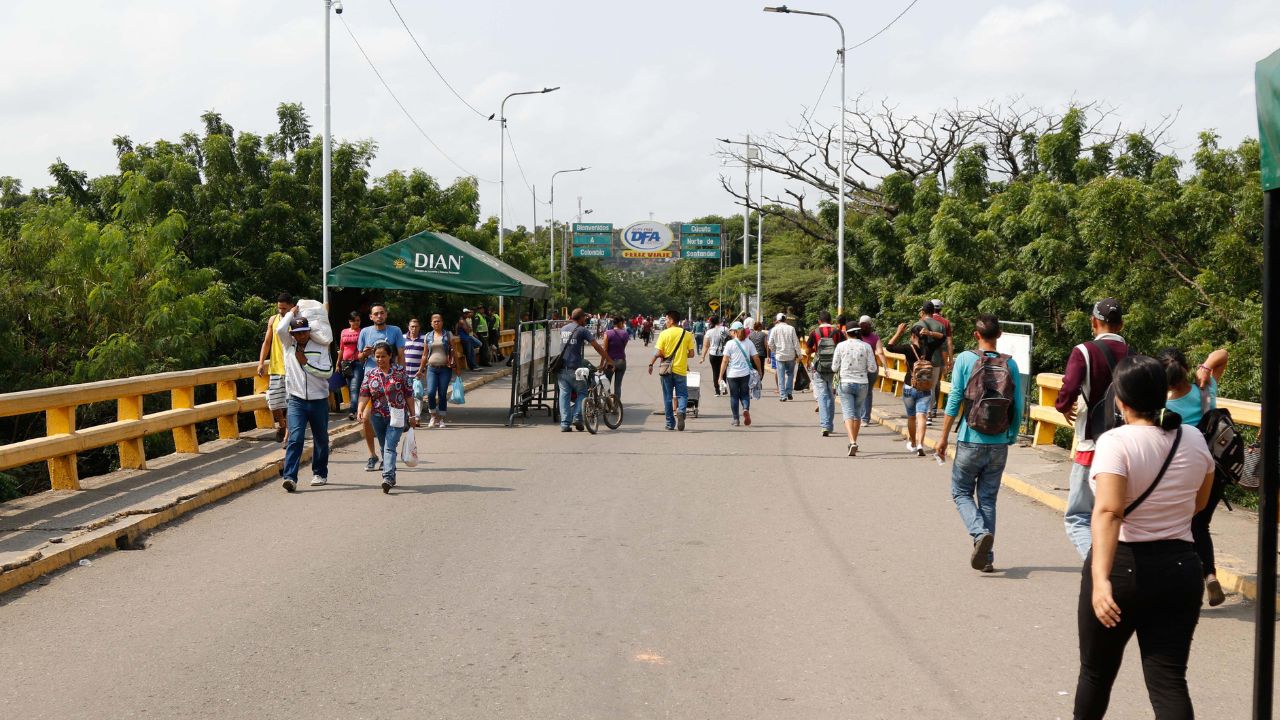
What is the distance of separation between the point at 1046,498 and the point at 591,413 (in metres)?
7.47

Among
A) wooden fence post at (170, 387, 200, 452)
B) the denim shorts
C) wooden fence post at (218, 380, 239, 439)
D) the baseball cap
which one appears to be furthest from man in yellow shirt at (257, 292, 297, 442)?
the baseball cap

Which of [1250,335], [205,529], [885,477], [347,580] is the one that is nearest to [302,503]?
[205,529]

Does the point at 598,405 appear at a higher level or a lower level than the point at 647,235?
lower

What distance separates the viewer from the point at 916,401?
14977 mm

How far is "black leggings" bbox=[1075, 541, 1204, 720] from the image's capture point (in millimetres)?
3834

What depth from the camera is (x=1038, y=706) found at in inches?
197

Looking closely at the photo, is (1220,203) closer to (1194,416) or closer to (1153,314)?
(1153,314)

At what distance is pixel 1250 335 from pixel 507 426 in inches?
412

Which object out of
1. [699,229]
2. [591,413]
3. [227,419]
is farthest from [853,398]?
[699,229]

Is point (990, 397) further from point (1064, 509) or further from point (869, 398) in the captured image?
point (869, 398)

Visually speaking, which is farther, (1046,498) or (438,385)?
(438,385)

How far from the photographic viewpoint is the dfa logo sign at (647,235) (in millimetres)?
66750

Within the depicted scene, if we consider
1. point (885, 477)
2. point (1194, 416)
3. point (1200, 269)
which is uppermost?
point (1200, 269)

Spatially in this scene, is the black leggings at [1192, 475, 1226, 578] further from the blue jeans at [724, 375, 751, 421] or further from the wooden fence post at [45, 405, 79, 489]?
the blue jeans at [724, 375, 751, 421]
